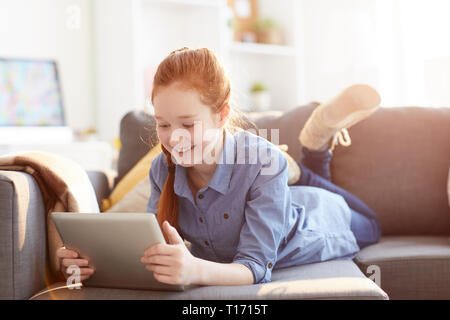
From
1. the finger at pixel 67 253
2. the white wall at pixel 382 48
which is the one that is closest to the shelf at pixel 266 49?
the white wall at pixel 382 48

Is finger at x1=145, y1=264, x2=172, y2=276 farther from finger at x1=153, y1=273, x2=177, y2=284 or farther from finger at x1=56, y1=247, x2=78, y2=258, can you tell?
finger at x1=56, y1=247, x2=78, y2=258

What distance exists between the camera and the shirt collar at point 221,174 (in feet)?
3.84

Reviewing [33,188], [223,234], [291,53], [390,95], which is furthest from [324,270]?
[291,53]

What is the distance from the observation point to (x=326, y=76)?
151 inches

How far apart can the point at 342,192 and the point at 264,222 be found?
2.21 feet

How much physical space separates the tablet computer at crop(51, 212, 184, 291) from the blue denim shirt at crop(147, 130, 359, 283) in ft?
0.64

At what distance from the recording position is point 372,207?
181cm

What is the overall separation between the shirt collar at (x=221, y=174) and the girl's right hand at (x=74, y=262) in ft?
0.84

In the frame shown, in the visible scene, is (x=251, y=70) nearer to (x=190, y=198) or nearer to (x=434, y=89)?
(x=434, y=89)

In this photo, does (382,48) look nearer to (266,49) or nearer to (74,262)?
(266,49)

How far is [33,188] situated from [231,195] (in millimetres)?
438

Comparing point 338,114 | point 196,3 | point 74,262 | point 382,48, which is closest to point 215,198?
point 74,262

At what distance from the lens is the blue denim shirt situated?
43.5 inches

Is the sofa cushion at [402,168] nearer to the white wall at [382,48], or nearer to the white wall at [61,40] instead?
the white wall at [382,48]
